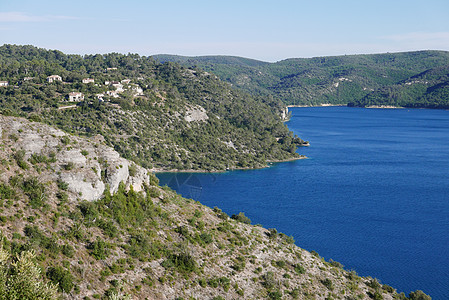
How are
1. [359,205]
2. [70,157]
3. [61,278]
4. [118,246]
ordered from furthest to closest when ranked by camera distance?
[359,205]
[70,157]
[118,246]
[61,278]

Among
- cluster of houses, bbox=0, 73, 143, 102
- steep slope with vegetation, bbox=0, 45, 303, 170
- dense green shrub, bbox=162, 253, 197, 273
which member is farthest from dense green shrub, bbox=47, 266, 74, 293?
cluster of houses, bbox=0, 73, 143, 102

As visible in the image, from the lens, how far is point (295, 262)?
5725 cm

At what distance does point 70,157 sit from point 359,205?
81.6m

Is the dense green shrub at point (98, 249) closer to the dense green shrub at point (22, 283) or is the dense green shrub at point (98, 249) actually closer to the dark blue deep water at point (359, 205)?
the dense green shrub at point (22, 283)

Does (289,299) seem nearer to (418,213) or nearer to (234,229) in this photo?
(234,229)

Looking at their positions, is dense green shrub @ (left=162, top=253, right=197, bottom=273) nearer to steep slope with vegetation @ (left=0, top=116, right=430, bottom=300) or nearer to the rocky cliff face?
steep slope with vegetation @ (left=0, top=116, right=430, bottom=300)

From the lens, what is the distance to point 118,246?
4438 centimetres

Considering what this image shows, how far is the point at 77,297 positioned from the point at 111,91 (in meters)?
133

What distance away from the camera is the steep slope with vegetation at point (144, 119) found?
135 meters

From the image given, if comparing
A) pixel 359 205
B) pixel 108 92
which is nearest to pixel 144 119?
pixel 108 92

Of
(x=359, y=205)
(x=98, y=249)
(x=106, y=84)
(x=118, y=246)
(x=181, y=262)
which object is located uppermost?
(x=106, y=84)

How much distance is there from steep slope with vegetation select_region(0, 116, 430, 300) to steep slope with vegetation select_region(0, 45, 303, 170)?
74.9 meters

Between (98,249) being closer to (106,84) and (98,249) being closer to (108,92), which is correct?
(108,92)

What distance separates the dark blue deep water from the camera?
2923 inches
